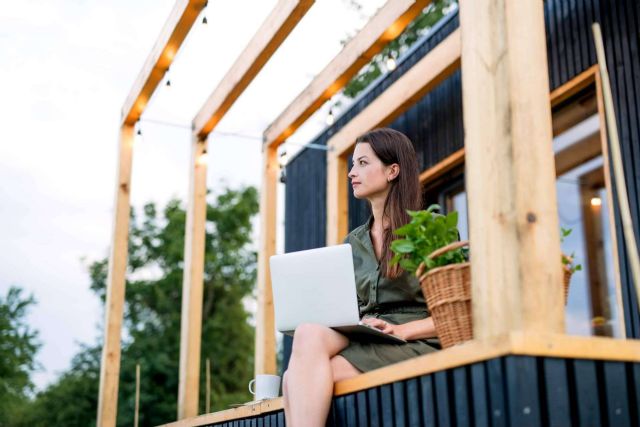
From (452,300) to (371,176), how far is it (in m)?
0.99

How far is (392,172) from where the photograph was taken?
10.4ft

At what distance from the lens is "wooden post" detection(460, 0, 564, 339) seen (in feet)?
6.37

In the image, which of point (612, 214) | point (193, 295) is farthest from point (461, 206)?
point (193, 295)

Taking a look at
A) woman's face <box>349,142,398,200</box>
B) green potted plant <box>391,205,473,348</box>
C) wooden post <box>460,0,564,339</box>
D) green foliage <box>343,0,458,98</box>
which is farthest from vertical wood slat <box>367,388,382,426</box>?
green foliage <box>343,0,458,98</box>

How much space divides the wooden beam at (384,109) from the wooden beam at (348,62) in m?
0.34

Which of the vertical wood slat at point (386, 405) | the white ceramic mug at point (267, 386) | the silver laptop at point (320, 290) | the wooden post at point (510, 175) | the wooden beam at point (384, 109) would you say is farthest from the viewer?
the wooden beam at point (384, 109)

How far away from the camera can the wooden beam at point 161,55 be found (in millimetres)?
5246

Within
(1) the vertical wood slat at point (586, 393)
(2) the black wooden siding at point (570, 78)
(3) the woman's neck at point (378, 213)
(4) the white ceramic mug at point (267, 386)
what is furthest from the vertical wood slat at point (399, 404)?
(2) the black wooden siding at point (570, 78)

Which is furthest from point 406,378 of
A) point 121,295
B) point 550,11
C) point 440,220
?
point 121,295

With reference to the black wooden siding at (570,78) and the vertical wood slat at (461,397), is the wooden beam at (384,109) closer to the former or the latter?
the black wooden siding at (570,78)

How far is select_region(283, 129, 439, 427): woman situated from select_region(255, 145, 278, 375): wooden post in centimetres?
282

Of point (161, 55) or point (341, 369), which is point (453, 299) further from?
point (161, 55)

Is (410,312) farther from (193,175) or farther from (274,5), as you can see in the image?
(193,175)

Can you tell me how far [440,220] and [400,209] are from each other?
2.40ft
